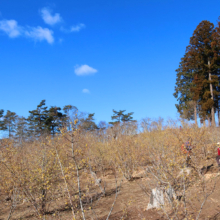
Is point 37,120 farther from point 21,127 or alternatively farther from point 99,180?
point 99,180

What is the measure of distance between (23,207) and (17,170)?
111 inches

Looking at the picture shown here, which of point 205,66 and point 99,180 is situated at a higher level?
point 205,66

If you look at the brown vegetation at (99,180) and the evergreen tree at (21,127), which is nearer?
the brown vegetation at (99,180)

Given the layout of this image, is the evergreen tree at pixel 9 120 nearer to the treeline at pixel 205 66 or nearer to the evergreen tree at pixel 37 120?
the evergreen tree at pixel 37 120

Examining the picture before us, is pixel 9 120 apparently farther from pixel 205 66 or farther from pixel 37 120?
pixel 205 66

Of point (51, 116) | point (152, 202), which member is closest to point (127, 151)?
point (152, 202)

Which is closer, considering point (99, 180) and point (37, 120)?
point (99, 180)

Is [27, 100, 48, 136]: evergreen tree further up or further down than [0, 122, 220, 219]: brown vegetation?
further up

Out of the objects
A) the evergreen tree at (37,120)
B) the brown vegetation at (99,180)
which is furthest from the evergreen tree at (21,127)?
the brown vegetation at (99,180)

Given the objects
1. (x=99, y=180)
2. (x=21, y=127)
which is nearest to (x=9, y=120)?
(x=21, y=127)

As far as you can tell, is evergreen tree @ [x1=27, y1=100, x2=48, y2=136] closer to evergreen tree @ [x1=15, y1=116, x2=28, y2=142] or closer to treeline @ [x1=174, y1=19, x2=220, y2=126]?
evergreen tree @ [x1=15, y1=116, x2=28, y2=142]

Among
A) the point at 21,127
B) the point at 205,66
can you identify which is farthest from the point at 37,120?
the point at 205,66

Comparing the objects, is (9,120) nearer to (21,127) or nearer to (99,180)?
(21,127)

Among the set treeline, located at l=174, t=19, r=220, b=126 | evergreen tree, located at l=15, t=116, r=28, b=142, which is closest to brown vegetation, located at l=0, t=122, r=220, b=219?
treeline, located at l=174, t=19, r=220, b=126
